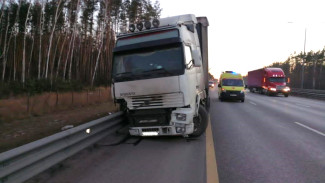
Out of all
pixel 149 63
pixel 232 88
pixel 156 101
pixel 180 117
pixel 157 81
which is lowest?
pixel 180 117

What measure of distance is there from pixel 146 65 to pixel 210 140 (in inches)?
99.8

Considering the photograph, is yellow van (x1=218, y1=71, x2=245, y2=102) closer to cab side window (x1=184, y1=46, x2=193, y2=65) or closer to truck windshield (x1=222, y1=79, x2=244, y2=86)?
truck windshield (x1=222, y1=79, x2=244, y2=86)

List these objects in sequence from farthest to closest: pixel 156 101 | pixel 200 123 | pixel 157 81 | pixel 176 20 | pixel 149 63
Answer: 1. pixel 176 20
2. pixel 200 123
3. pixel 149 63
4. pixel 156 101
5. pixel 157 81

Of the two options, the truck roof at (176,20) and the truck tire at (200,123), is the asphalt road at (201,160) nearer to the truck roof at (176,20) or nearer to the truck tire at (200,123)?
the truck tire at (200,123)

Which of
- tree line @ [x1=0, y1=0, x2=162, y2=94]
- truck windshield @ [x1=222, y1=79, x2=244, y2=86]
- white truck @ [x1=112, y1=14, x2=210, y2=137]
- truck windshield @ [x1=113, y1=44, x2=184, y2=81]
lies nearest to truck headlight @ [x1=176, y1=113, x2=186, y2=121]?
white truck @ [x1=112, y1=14, x2=210, y2=137]

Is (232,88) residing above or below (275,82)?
below

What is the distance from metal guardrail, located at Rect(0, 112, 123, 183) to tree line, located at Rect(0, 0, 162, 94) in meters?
18.9

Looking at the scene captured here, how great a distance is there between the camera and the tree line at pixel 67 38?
24688 mm

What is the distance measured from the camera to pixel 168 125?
683 cm

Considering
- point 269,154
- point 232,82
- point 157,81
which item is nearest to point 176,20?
point 157,81

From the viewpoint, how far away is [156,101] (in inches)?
268

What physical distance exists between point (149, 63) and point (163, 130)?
5.60ft

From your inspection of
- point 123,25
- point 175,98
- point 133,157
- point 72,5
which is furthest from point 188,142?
point 123,25

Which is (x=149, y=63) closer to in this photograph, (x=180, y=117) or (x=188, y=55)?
(x=188, y=55)
